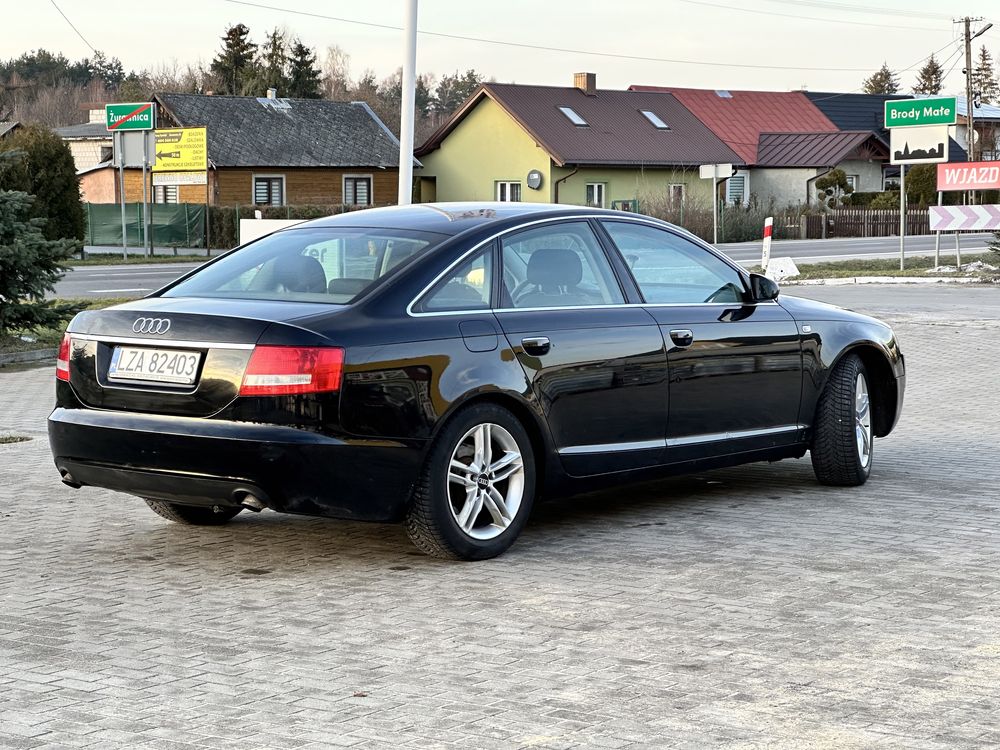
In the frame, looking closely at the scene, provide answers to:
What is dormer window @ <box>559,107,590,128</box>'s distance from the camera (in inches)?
2512

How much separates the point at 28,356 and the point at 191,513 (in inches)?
356

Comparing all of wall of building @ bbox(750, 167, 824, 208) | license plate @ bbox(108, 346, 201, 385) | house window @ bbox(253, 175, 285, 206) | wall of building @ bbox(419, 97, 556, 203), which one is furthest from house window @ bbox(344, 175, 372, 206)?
license plate @ bbox(108, 346, 201, 385)

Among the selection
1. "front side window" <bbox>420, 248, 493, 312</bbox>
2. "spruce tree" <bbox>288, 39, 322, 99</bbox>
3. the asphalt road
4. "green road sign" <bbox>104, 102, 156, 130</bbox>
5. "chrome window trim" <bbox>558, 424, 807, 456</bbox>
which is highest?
"spruce tree" <bbox>288, 39, 322, 99</bbox>

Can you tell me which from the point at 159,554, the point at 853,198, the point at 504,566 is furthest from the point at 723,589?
the point at 853,198

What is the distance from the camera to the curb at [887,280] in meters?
27.9

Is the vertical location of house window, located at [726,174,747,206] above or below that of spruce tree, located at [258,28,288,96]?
below

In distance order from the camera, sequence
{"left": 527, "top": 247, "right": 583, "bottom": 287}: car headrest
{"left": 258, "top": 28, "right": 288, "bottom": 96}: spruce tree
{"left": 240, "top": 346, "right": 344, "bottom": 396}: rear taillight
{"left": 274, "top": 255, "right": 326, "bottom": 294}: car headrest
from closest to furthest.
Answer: {"left": 240, "top": 346, "right": 344, "bottom": 396}: rear taillight < {"left": 274, "top": 255, "right": 326, "bottom": 294}: car headrest < {"left": 527, "top": 247, "right": 583, "bottom": 287}: car headrest < {"left": 258, "top": 28, "right": 288, "bottom": 96}: spruce tree

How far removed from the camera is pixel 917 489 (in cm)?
825

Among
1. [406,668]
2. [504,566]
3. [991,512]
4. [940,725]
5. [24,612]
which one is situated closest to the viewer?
[940,725]

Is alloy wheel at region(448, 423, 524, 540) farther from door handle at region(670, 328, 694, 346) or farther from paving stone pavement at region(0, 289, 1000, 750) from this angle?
door handle at region(670, 328, 694, 346)

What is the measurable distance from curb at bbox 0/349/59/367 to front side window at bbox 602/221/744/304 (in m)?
9.53

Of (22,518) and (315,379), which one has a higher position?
(315,379)

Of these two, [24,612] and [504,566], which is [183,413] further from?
[504,566]

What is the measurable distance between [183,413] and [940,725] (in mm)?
3178
